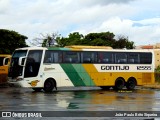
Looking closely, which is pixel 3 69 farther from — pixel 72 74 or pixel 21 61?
pixel 21 61

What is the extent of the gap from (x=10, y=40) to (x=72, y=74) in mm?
31885

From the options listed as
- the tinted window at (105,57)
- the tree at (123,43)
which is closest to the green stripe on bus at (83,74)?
the tinted window at (105,57)

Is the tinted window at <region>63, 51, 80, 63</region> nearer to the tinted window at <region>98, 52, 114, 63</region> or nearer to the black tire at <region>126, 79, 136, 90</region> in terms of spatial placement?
the tinted window at <region>98, 52, 114, 63</region>

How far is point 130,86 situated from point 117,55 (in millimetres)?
2536

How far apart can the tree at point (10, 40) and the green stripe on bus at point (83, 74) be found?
2903cm

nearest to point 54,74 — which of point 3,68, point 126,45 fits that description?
point 3,68

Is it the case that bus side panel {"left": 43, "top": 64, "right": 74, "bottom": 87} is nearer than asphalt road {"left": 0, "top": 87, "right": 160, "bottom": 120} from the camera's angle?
No

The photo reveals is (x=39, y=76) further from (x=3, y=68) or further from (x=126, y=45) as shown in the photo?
(x=126, y=45)

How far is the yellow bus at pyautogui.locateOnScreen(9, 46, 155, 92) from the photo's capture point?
101 feet

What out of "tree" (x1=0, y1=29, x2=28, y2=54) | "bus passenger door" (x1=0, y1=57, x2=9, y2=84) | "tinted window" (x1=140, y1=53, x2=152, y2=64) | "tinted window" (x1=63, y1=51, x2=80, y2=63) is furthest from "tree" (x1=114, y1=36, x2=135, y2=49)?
"tinted window" (x1=63, y1=51, x2=80, y2=63)

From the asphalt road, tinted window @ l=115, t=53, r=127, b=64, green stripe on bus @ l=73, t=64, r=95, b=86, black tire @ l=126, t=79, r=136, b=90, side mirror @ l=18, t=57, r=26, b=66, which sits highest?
tinted window @ l=115, t=53, r=127, b=64

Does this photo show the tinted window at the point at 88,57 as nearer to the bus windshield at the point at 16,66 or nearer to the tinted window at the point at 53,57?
the tinted window at the point at 53,57

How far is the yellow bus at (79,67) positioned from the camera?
3084 centimetres

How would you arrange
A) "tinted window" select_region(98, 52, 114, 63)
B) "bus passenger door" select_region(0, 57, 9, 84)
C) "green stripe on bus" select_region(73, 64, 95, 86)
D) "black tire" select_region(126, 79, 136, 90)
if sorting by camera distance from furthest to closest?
"bus passenger door" select_region(0, 57, 9, 84) < "black tire" select_region(126, 79, 136, 90) < "tinted window" select_region(98, 52, 114, 63) < "green stripe on bus" select_region(73, 64, 95, 86)
